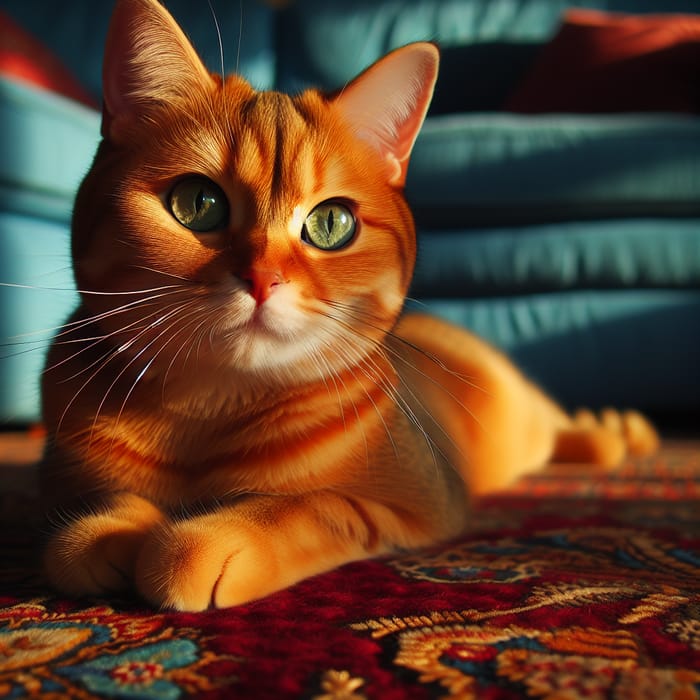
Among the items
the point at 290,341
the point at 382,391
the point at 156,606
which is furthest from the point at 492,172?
the point at 156,606

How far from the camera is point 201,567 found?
61 centimetres

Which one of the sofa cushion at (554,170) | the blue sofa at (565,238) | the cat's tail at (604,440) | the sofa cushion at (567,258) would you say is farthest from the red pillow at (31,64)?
the cat's tail at (604,440)

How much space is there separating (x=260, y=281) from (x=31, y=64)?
2058 mm

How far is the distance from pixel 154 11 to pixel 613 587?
2.39 feet

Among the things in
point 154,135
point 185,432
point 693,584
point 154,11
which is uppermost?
point 154,11

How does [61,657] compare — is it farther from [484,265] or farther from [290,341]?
[484,265]

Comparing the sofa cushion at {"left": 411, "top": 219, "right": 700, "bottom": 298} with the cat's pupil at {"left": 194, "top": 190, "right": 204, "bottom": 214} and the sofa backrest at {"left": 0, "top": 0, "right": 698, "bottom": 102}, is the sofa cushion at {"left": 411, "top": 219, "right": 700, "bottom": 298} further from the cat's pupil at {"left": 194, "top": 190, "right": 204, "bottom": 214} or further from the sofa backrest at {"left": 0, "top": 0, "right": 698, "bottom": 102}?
the cat's pupil at {"left": 194, "top": 190, "right": 204, "bottom": 214}

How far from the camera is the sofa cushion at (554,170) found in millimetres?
2039

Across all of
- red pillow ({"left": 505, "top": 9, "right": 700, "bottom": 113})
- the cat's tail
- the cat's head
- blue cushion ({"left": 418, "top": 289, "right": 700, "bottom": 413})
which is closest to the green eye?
the cat's head

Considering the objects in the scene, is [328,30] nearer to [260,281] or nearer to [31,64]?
[31,64]

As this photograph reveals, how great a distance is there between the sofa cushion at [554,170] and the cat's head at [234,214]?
1.28m

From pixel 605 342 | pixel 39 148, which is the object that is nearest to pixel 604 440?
pixel 605 342

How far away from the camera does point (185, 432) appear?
78 centimetres

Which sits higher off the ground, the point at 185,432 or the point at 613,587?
the point at 185,432
